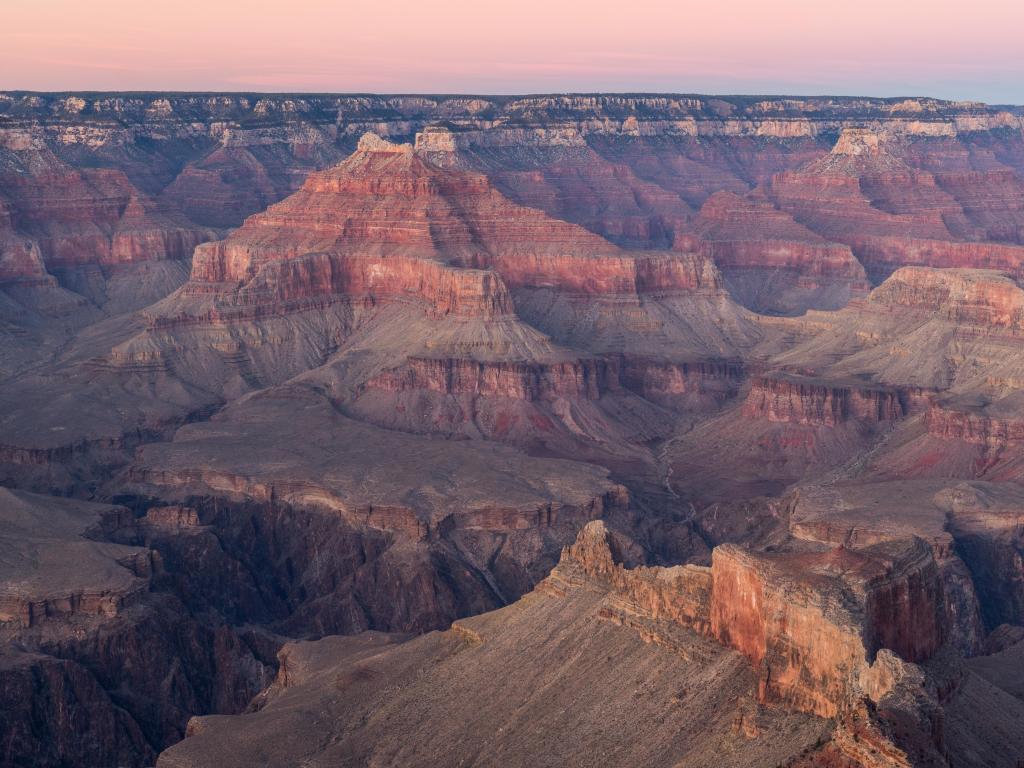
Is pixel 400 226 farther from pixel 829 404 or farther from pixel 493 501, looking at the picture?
pixel 493 501

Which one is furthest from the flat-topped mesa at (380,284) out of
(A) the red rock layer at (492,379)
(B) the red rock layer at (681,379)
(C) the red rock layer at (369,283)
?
(B) the red rock layer at (681,379)

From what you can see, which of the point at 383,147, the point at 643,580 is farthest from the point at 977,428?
the point at 383,147

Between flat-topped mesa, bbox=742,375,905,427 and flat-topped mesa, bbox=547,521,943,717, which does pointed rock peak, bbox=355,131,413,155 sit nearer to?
flat-topped mesa, bbox=742,375,905,427

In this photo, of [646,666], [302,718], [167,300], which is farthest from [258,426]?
[646,666]

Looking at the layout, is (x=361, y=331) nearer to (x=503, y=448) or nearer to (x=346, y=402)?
(x=346, y=402)

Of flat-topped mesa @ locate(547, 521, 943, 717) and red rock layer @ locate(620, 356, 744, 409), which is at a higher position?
flat-topped mesa @ locate(547, 521, 943, 717)

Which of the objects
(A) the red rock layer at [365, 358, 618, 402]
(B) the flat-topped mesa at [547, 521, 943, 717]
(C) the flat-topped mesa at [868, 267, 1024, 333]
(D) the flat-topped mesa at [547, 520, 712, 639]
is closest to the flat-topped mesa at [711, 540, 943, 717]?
(B) the flat-topped mesa at [547, 521, 943, 717]
